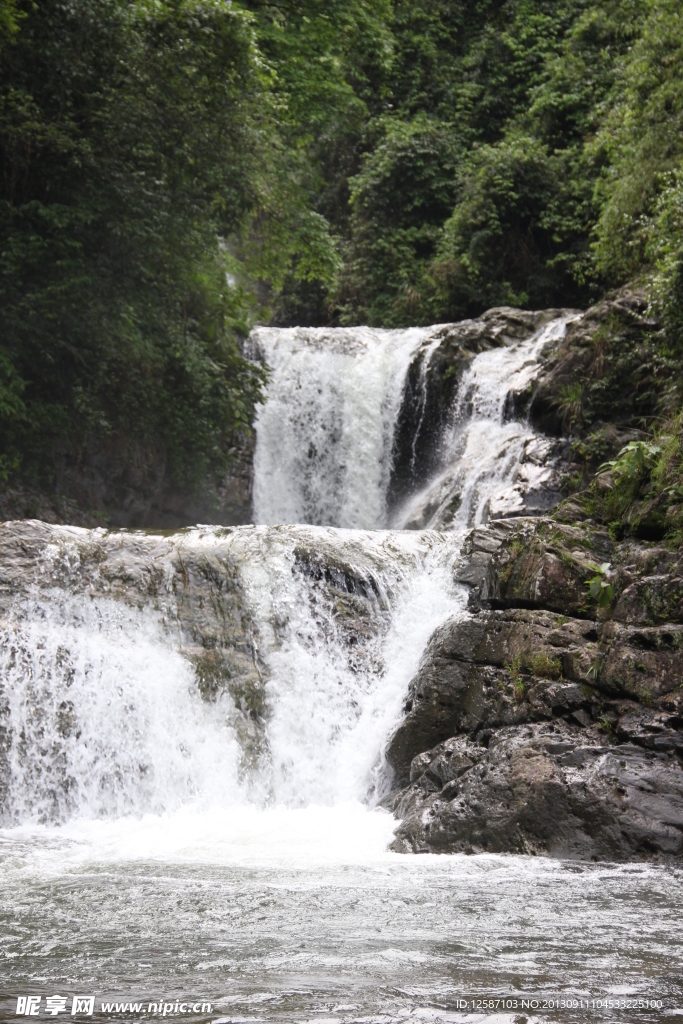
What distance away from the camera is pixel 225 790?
8.22m

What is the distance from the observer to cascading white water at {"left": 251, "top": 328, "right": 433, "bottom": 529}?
53.5 ft

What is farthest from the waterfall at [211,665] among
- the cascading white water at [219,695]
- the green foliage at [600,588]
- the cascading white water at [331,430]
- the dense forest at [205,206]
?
the cascading white water at [331,430]

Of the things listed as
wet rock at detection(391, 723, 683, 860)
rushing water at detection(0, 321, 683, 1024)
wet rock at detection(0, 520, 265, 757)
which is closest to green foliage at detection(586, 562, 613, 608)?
wet rock at detection(391, 723, 683, 860)

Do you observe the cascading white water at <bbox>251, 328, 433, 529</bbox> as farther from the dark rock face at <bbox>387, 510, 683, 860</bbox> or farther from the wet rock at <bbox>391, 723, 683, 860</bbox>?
the wet rock at <bbox>391, 723, 683, 860</bbox>

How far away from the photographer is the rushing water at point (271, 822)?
11.8 feet

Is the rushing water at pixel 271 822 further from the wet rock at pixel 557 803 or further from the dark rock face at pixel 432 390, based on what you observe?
the dark rock face at pixel 432 390

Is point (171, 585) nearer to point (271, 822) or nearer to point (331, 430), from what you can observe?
point (271, 822)

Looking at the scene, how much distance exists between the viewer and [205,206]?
1412cm

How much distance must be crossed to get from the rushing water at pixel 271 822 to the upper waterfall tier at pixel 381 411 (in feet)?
1.66

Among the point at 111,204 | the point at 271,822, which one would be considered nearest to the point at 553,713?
the point at 271,822

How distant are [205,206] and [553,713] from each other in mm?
10113

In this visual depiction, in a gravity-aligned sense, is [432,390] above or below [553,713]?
above

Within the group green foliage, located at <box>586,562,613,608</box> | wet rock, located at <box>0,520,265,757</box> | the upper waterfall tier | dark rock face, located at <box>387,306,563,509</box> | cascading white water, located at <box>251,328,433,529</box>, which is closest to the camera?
green foliage, located at <box>586,562,613,608</box>

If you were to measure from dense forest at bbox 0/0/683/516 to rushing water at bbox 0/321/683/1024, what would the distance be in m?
4.08
